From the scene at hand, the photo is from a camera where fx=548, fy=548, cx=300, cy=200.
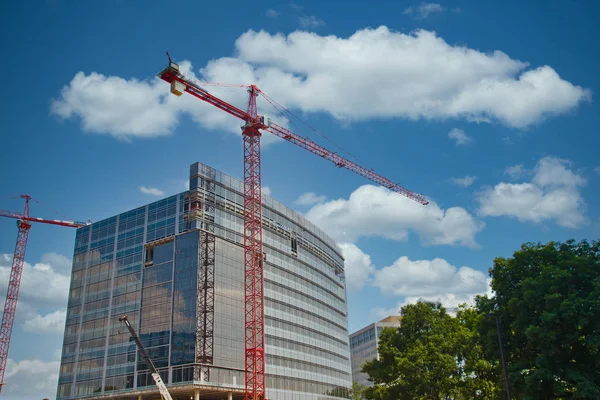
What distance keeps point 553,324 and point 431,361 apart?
20.7 m

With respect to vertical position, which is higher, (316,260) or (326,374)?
(316,260)

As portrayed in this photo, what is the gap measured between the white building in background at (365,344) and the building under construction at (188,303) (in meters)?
74.0

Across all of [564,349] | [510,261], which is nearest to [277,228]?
[510,261]

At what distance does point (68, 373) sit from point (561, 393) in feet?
228

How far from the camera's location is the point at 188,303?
71.8 m

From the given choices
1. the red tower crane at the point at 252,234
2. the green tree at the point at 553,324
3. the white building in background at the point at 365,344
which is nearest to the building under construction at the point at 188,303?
the red tower crane at the point at 252,234

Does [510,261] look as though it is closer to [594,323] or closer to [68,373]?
[594,323]

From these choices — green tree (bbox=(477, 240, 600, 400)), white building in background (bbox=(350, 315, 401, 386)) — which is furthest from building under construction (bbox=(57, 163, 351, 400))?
white building in background (bbox=(350, 315, 401, 386))

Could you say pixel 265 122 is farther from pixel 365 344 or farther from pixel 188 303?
pixel 365 344

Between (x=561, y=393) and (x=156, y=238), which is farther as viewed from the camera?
(x=156, y=238)

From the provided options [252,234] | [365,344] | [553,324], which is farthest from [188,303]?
[365,344]

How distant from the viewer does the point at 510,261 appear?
46.1 metres

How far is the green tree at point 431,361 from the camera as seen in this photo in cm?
5688

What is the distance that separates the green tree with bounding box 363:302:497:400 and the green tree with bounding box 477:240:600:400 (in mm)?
12438
